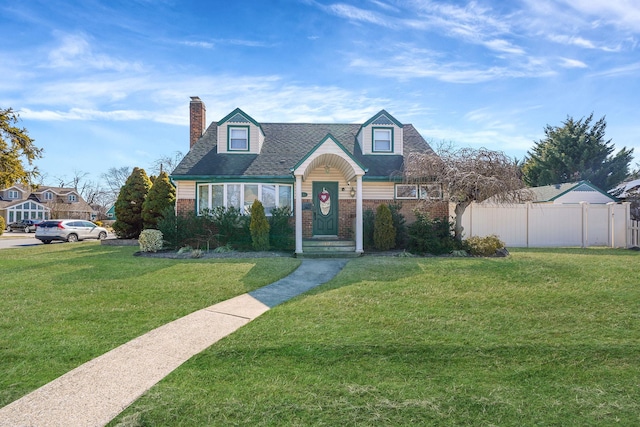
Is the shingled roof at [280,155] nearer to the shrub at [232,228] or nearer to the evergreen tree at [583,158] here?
the shrub at [232,228]

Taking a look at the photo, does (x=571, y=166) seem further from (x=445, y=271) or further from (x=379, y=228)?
(x=445, y=271)

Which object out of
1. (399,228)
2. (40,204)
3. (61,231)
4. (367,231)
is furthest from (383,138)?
(40,204)

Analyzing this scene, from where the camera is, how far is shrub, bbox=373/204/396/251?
12.9m

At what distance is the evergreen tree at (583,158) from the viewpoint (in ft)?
102

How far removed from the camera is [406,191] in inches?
592

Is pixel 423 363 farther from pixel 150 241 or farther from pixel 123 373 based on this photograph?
pixel 150 241

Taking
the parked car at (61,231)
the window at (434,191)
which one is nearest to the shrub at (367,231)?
the window at (434,191)

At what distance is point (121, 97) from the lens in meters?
13.0

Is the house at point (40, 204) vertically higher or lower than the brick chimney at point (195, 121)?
lower

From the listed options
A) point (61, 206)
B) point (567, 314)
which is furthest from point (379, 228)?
point (61, 206)

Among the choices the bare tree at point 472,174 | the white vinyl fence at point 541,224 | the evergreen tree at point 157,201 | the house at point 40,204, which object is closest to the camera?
the bare tree at point 472,174

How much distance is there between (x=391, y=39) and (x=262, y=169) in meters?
7.10

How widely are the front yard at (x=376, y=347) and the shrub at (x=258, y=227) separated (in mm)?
4855

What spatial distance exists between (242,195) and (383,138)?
6.72m
